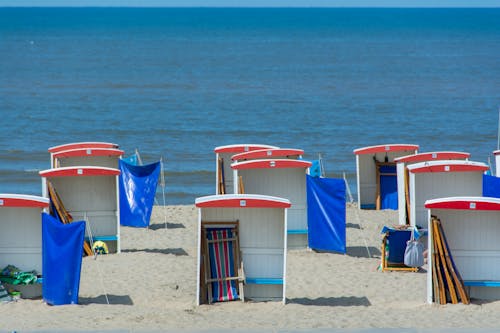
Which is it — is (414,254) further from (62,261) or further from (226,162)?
(226,162)

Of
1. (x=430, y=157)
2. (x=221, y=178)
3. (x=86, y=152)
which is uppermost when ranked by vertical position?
(x=86, y=152)

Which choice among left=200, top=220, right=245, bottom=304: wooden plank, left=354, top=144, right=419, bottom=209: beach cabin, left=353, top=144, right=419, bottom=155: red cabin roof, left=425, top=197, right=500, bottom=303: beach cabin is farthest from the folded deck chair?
left=353, top=144, right=419, bottom=155: red cabin roof

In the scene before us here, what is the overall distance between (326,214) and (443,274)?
427 centimetres

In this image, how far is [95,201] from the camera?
20.0 metres

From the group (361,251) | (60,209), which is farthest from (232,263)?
(361,251)

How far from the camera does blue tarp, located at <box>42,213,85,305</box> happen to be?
15555 millimetres

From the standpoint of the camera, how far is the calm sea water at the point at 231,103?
40250mm

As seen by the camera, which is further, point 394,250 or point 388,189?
point 388,189

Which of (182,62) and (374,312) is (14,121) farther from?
(182,62)

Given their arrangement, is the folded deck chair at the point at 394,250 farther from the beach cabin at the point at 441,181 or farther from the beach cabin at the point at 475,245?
the beach cabin at the point at 475,245

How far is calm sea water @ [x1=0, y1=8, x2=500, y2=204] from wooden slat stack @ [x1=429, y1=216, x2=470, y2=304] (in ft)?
49.3

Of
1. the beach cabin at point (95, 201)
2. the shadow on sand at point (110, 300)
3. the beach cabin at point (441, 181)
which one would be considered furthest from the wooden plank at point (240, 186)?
the shadow on sand at point (110, 300)

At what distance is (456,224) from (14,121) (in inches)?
1403

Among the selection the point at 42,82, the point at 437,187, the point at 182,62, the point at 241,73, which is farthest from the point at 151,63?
the point at 437,187
